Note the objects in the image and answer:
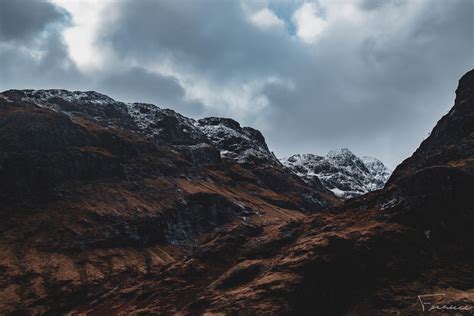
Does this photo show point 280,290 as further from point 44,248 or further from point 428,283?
point 44,248

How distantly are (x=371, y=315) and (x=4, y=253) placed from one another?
144 meters

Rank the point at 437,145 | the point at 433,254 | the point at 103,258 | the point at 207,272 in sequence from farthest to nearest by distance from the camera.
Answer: the point at 437,145
the point at 103,258
the point at 207,272
the point at 433,254

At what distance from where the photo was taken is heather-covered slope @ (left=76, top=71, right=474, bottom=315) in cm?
8175

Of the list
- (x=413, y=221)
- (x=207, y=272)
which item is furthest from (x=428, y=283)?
(x=207, y=272)

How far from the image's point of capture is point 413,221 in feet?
307

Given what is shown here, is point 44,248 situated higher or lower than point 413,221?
higher

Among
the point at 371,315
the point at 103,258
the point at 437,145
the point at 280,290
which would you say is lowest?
the point at 371,315

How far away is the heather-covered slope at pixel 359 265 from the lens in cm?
8175

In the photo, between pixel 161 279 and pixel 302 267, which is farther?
pixel 161 279

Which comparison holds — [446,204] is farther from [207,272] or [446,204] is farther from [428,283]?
[207,272]

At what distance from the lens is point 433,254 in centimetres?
8656

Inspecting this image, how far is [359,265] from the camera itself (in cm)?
8931

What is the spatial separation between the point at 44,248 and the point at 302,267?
125892mm

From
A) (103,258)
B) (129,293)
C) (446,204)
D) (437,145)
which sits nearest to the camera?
(446,204)
